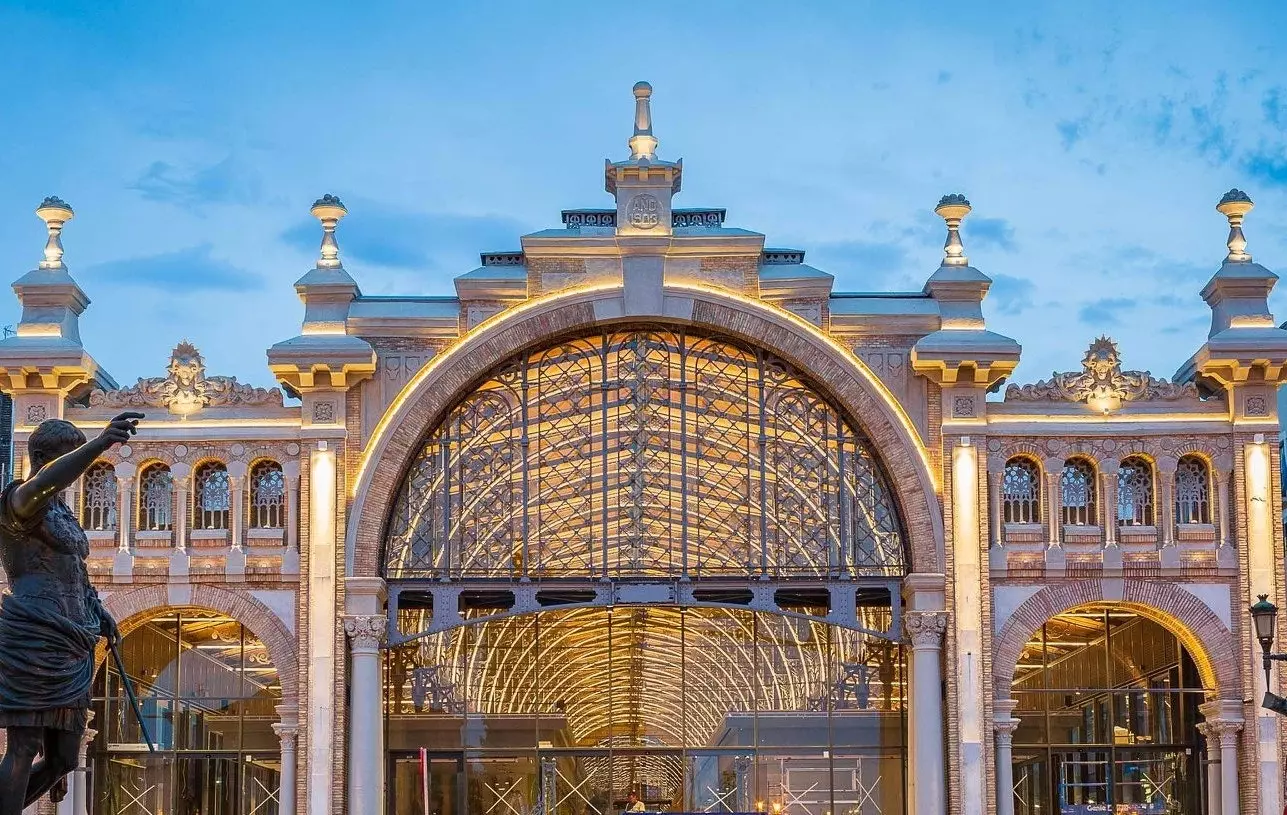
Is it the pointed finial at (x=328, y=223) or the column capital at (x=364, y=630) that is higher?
the pointed finial at (x=328, y=223)

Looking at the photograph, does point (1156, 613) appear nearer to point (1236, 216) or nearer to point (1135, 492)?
point (1135, 492)

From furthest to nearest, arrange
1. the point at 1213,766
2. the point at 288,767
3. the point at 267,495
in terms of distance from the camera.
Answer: the point at 267,495
the point at 1213,766
the point at 288,767

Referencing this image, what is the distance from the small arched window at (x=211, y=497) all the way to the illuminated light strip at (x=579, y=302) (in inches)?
85.0

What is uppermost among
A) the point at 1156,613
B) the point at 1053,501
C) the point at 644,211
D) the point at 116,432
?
the point at 644,211

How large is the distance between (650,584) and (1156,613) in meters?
8.00

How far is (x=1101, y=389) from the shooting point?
34.4 m

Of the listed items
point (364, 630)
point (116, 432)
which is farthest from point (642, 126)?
point (116, 432)

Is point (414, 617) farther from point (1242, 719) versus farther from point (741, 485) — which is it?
point (1242, 719)

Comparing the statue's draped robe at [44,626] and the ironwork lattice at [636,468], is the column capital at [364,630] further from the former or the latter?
the statue's draped robe at [44,626]

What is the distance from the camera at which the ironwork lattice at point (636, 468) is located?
34438 millimetres

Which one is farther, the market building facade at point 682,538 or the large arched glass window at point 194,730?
the large arched glass window at point 194,730

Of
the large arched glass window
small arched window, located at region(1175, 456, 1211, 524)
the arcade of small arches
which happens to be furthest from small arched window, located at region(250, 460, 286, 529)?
small arched window, located at region(1175, 456, 1211, 524)

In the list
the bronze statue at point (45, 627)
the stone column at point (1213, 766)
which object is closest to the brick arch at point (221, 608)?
the stone column at point (1213, 766)

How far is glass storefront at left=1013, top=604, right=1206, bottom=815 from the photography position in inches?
1385
